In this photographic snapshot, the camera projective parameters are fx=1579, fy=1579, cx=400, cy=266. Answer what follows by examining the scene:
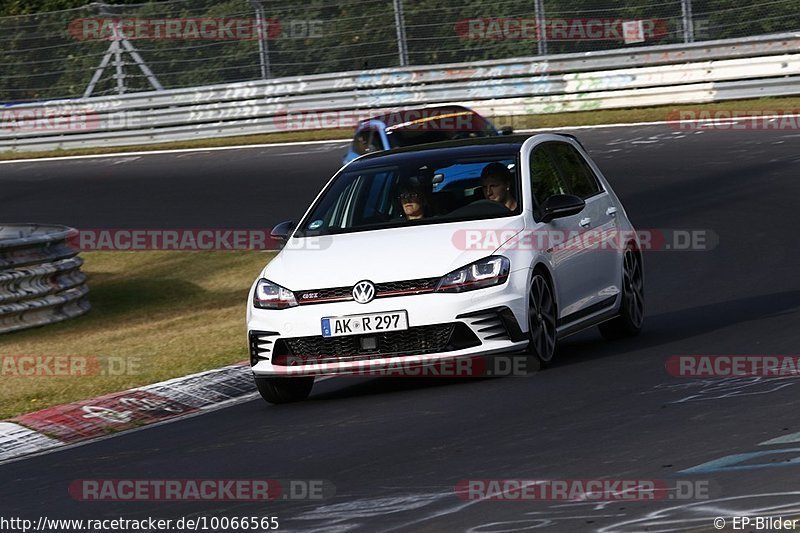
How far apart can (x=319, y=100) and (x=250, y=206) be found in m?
9.91

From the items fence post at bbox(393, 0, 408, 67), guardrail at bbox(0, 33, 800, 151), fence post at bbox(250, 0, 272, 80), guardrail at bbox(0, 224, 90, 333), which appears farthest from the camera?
fence post at bbox(250, 0, 272, 80)

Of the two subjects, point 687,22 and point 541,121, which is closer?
point 687,22

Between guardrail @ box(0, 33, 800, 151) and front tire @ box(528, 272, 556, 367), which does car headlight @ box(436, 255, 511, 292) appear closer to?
front tire @ box(528, 272, 556, 367)

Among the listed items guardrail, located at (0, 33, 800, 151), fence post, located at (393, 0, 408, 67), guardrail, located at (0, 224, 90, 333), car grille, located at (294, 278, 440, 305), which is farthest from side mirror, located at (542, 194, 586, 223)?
fence post, located at (393, 0, 408, 67)

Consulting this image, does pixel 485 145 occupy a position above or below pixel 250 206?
above

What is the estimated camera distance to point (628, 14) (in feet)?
92.8

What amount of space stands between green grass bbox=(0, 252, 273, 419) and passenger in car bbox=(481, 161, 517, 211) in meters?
2.45

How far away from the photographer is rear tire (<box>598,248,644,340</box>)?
440 inches

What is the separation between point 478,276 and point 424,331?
1.50 ft

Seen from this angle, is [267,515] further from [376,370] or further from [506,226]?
[506,226]

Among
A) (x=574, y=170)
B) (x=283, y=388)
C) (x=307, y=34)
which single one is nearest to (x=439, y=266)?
(x=283, y=388)

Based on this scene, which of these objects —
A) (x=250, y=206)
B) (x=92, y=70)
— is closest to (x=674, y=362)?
(x=250, y=206)

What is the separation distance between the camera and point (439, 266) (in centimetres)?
924

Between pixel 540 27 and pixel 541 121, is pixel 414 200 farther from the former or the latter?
pixel 540 27
